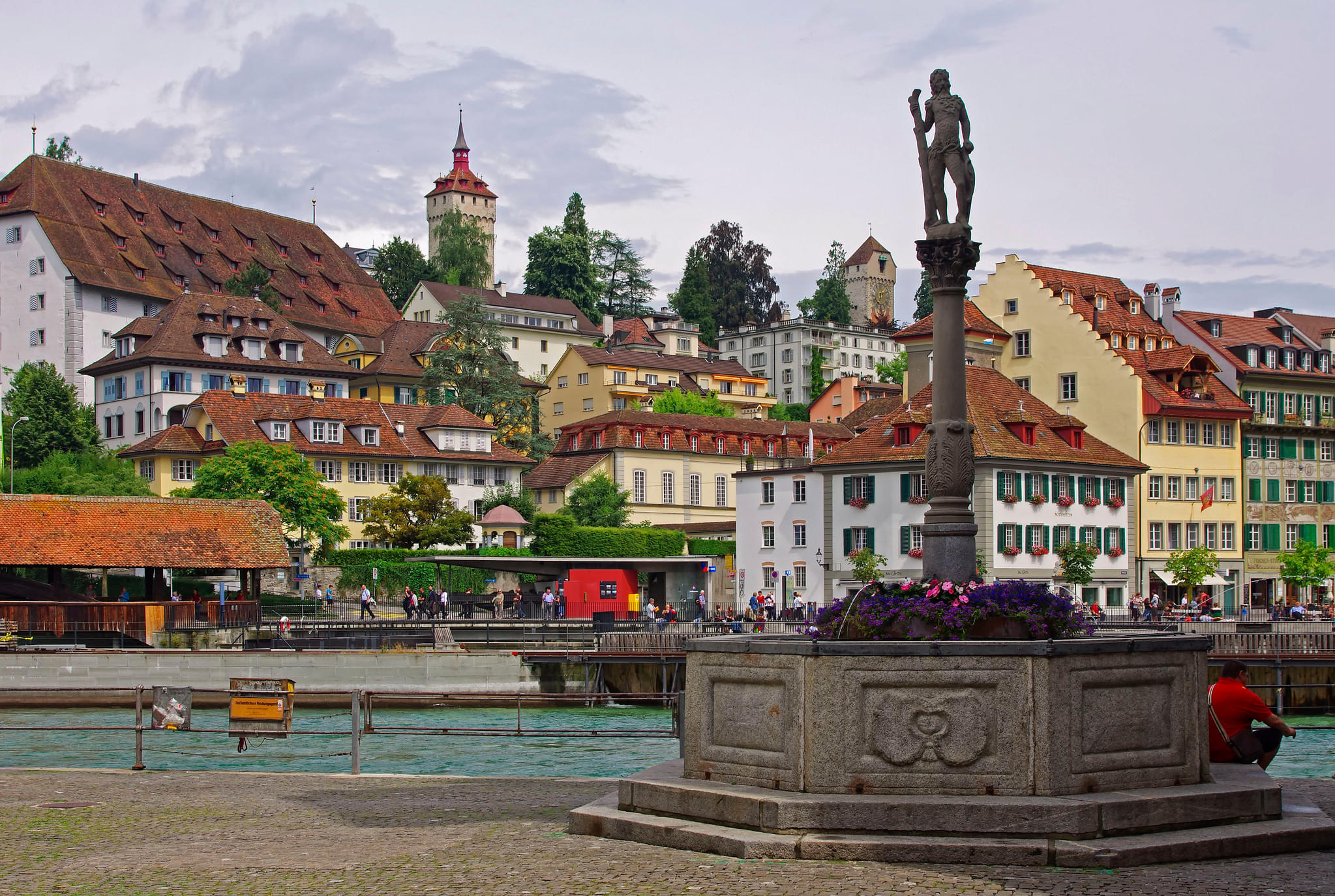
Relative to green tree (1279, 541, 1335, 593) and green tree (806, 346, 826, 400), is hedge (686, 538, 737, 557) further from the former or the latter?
green tree (806, 346, 826, 400)

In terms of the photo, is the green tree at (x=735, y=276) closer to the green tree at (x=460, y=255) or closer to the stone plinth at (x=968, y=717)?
the green tree at (x=460, y=255)

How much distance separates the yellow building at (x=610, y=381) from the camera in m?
116

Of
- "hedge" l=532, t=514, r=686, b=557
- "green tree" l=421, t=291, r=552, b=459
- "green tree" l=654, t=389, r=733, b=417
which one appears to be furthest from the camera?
"green tree" l=654, t=389, r=733, b=417

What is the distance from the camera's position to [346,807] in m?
14.7

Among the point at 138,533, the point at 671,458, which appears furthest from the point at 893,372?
the point at 138,533

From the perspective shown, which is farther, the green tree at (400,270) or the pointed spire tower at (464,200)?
the pointed spire tower at (464,200)

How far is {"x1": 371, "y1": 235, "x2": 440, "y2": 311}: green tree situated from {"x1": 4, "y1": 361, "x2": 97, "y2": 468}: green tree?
48421mm

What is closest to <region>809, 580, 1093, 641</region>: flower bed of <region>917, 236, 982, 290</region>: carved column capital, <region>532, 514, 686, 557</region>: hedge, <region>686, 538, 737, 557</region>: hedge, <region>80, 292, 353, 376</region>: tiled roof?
<region>917, 236, 982, 290</region>: carved column capital

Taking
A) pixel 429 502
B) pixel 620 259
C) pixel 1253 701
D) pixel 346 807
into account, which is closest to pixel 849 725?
pixel 1253 701

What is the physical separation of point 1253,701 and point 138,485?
69.4 m

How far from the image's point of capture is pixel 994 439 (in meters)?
66.2

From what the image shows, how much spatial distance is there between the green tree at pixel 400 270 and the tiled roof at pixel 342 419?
51.5m

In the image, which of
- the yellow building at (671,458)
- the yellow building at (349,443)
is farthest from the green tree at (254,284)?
the yellow building at (671,458)

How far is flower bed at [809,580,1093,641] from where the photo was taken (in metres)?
12.8
